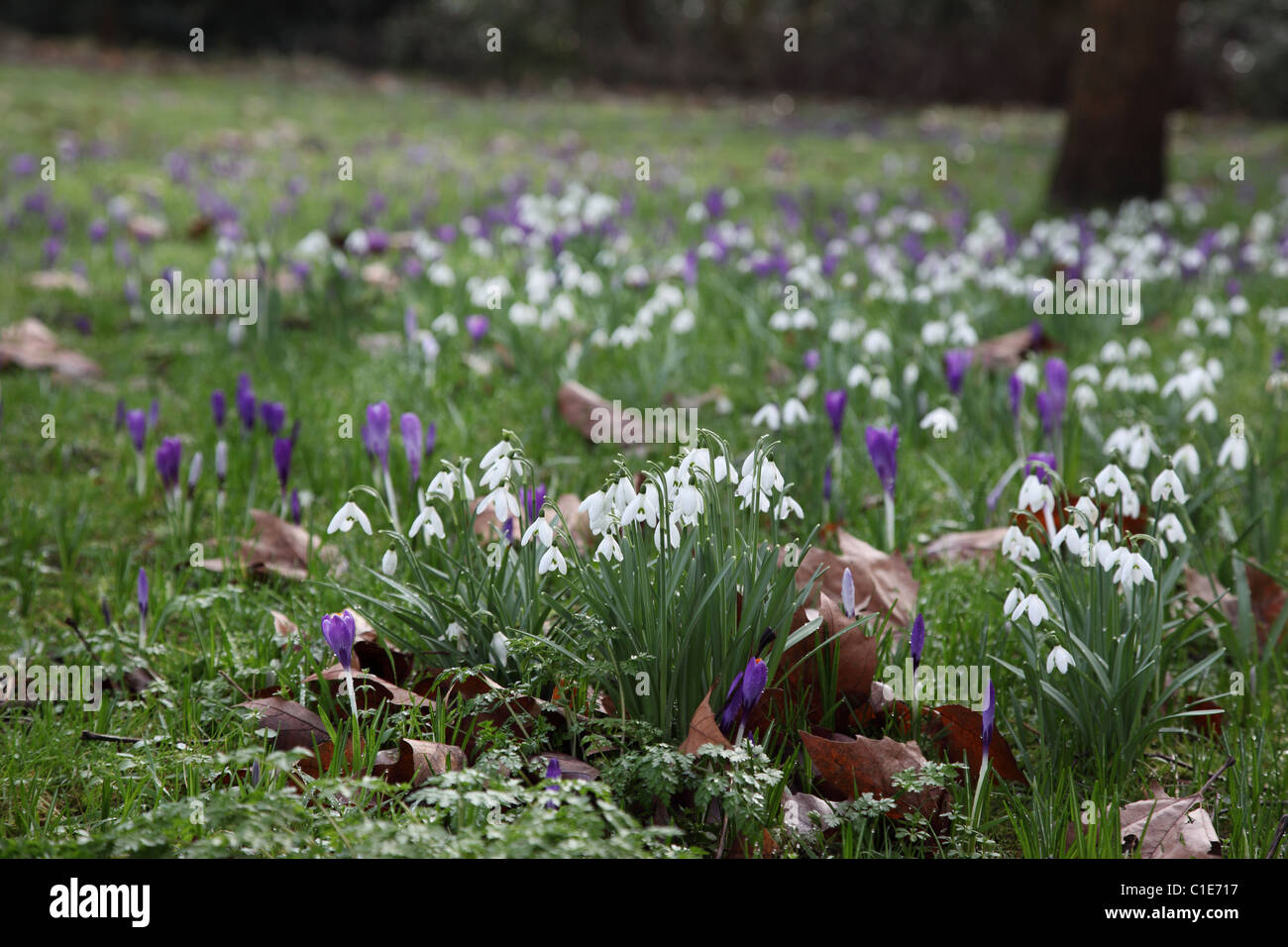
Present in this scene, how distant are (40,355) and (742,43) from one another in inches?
894

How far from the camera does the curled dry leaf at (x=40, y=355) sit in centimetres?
478

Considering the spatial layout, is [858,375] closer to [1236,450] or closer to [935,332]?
[935,332]

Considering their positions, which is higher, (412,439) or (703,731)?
(412,439)

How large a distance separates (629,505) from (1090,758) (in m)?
1.07

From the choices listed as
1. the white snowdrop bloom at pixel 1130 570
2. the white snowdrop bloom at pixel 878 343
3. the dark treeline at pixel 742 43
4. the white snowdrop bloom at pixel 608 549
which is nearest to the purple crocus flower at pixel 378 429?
the white snowdrop bloom at pixel 608 549

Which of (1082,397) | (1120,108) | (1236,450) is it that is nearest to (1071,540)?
(1236,450)

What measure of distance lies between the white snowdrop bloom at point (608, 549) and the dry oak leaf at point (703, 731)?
310 millimetres

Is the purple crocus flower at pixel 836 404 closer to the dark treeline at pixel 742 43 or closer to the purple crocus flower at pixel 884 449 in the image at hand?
the purple crocus flower at pixel 884 449

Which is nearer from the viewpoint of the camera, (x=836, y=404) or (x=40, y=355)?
(x=836, y=404)

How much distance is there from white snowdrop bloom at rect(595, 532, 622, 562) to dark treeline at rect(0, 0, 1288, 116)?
70.3 ft

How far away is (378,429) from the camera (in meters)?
2.98

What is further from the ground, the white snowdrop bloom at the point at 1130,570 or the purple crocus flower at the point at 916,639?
the white snowdrop bloom at the point at 1130,570

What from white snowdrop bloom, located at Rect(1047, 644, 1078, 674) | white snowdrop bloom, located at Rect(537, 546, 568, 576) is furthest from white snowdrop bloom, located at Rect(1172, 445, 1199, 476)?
white snowdrop bloom, located at Rect(537, 546, 568, 576)
